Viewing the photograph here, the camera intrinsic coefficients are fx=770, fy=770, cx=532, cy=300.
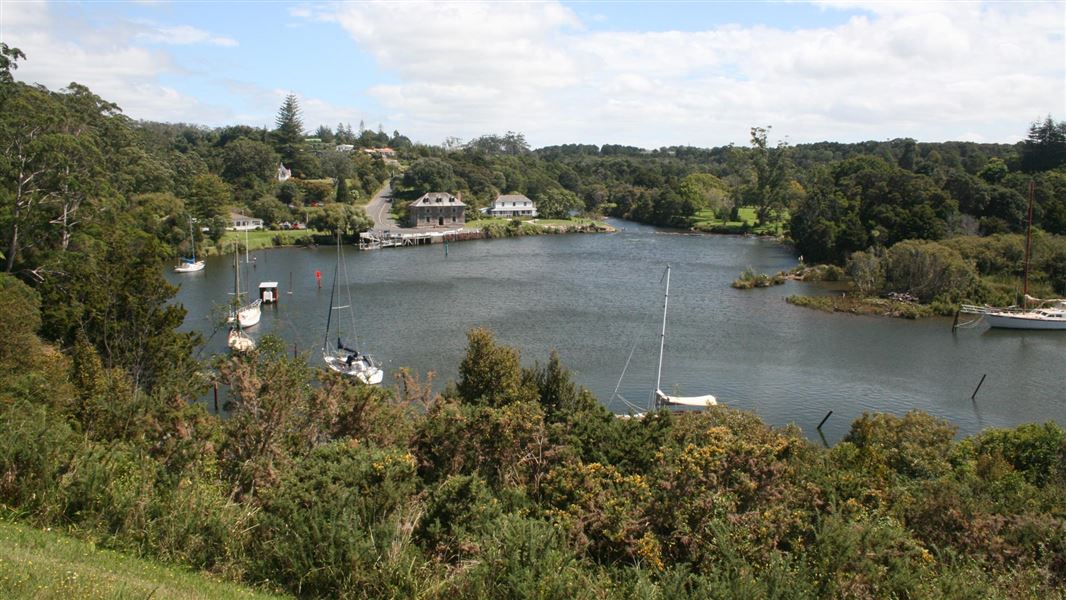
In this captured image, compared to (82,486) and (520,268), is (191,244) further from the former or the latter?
(82,486)

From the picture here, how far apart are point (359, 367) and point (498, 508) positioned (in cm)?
1473

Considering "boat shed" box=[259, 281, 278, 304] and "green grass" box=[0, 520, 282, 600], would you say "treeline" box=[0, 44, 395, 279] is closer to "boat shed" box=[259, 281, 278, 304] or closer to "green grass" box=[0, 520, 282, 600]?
"boat shed" box=[259, 281, 278, 304]

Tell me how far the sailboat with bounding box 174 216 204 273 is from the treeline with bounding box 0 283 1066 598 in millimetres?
33030

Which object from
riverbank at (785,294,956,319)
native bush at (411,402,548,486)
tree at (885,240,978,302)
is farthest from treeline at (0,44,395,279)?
tree at (885,240,978,302)

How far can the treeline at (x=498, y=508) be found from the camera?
292 inches

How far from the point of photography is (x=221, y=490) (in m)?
9.18

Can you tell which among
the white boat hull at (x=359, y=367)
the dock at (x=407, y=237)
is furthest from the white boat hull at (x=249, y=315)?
the dock at (x=407, y=237)

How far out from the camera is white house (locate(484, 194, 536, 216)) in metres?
76.7

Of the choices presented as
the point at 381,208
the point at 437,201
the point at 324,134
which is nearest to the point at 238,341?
the point at 437,201

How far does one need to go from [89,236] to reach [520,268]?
27.0 metres

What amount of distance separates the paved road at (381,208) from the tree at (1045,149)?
5174 cm

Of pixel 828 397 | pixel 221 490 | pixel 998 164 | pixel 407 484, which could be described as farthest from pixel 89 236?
pixel 998 164

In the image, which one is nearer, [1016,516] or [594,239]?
[1016,516]

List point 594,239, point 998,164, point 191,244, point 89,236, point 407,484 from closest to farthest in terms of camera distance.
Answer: point 407,484 → point 89,236 → point 191,244 → point 998,164 → point 594,239
